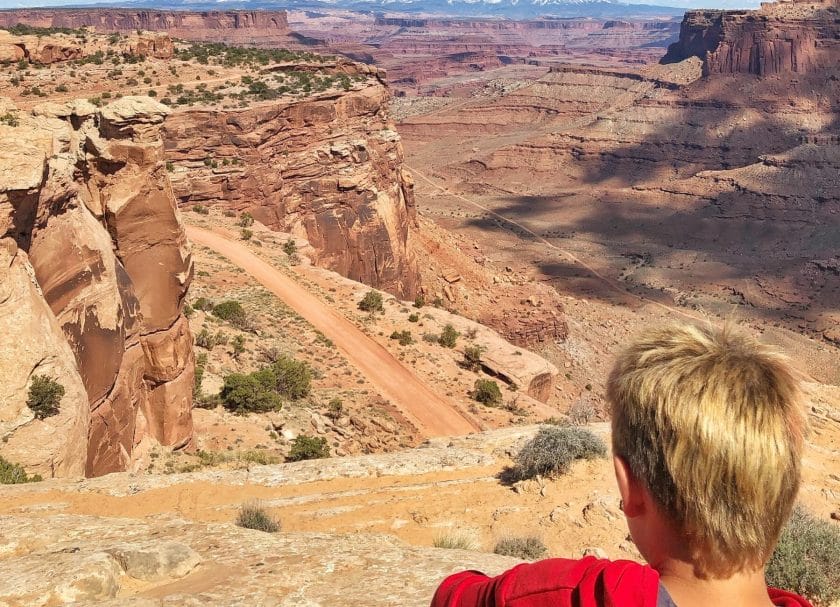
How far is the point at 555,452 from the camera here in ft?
37.6

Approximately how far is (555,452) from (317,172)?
92.2ft

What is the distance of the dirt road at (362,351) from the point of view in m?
23.0

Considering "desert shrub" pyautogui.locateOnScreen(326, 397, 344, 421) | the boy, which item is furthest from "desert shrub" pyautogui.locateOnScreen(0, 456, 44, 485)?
"desert shrub" pyautogui.locateOnScreen(326, 397, 344, 421)

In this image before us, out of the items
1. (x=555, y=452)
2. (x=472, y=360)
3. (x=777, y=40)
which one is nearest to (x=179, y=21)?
(x=777, y=40)

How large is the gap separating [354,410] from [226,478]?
10.0 meters

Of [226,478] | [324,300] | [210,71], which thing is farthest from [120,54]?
[226,478]

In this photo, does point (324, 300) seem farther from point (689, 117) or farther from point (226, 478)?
point (689, 117)

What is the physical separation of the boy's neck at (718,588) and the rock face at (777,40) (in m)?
117

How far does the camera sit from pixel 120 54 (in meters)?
40.9

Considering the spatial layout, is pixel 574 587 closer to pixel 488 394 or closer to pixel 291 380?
pixel 291 380

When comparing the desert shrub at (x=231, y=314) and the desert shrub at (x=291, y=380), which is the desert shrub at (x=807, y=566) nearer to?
the desert shrub at (x=291, y=380)

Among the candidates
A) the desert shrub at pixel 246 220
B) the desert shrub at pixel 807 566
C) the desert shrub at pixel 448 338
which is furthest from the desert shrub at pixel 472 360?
the desert shrub at pixel 807 566

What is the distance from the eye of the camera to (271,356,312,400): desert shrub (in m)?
21.7

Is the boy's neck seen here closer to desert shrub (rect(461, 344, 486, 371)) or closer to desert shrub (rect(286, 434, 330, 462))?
desert shrub (rect(286, 434, 330, 462))
